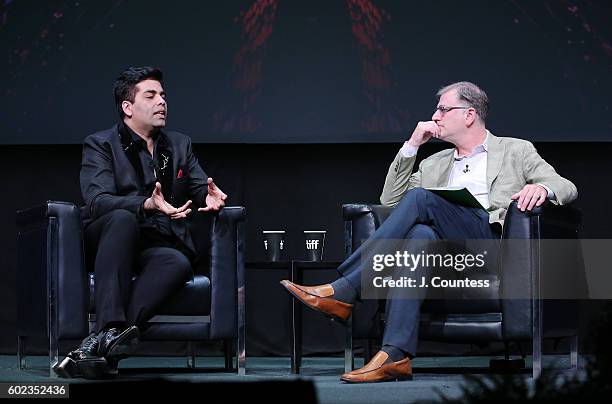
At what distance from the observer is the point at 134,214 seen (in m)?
3.61

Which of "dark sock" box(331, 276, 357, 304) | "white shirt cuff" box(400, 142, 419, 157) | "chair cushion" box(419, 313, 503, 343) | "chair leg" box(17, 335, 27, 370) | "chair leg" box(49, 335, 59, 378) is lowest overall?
"chair leg" box(17, 335, 27, 370)

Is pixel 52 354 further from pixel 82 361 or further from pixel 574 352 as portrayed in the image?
pixel 574 352

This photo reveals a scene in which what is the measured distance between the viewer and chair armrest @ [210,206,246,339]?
369cm

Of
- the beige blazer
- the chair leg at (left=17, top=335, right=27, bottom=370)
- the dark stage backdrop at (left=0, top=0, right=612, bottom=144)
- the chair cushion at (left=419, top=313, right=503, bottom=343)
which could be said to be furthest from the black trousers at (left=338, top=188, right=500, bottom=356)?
the chair leg at (left=17, top=335, right=27, bottom=370)

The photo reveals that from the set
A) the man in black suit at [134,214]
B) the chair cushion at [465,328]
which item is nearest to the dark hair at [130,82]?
the man in black suit at [134,214]

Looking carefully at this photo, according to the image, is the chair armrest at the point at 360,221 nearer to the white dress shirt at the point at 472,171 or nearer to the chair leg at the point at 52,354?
the white dress shirt at the point at 472,171

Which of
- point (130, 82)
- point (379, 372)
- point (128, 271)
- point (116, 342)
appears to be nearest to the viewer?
point (379, 372)

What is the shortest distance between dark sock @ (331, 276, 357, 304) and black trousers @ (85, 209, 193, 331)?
580 mm

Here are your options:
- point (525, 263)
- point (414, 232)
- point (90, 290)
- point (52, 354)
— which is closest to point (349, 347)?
point (414, 232)

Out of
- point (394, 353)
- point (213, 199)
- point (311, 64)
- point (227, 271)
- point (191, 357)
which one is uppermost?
point (311, 64)

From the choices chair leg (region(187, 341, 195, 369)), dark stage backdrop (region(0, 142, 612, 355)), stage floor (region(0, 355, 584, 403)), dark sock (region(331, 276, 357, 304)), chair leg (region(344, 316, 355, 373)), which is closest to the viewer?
stage floor (region(0, 355, 584, 403))

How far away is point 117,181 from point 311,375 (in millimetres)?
1024

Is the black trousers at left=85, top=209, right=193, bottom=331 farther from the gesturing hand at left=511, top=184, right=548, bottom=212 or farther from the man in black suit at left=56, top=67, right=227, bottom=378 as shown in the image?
the gesturing hand at left=511, top=184, right=548, bottom=212

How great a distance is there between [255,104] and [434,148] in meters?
0.87
